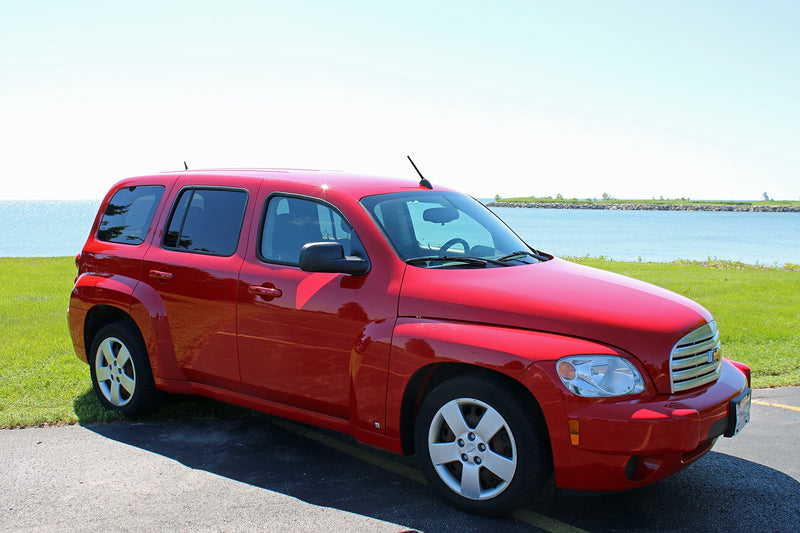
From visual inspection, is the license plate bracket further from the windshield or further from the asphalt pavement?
the windshield

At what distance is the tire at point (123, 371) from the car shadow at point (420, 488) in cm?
23

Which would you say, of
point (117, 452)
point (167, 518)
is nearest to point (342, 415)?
point (167, 518)

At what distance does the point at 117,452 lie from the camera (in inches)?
190

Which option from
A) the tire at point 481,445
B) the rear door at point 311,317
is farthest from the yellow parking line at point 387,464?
the rear door at point 311,317

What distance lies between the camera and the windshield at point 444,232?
4352 mm

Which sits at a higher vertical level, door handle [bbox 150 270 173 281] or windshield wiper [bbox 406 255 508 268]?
windshield wiper [bbox 406 255 508 268]

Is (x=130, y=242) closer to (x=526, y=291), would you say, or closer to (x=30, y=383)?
(x=30, y=383)

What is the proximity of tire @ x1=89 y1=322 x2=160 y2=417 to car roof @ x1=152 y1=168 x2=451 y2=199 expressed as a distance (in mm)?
1386

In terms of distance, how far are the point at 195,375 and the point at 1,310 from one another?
26.6ft

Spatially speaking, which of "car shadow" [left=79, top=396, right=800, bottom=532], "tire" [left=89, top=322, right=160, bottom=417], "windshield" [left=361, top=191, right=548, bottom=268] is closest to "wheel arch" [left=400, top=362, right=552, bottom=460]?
"car shadow" [left=79, top=396, right=800, bottom=532]

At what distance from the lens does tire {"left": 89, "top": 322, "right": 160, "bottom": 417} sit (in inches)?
213

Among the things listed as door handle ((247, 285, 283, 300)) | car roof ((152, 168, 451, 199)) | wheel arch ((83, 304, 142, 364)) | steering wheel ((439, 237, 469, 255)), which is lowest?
wheel arch ((83, 304, 142, 364))

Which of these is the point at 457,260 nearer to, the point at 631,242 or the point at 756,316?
the point at 756,316

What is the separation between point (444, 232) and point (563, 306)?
129cm
